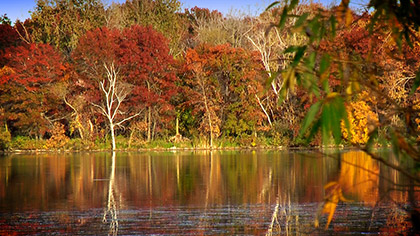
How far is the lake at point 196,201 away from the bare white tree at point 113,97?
11463 mm

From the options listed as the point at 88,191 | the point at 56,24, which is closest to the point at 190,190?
the point at 88,191

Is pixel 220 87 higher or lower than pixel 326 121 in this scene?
higher

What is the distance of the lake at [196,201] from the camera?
30.3 feet

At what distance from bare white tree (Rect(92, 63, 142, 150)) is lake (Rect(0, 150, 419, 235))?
1146cm

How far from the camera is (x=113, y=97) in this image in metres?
35.0

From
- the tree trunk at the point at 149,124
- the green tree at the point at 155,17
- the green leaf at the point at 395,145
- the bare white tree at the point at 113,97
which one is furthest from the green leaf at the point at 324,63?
the green tree at the point at 155,17

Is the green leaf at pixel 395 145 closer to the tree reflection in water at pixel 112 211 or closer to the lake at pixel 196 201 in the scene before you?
the lake at pixel 196 201

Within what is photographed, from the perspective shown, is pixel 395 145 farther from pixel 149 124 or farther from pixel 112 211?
pixel 149 124

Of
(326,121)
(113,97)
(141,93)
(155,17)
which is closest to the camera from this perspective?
(326,121)

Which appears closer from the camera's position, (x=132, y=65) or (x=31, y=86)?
(x=31, y=86)

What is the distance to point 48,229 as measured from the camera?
9.40 m

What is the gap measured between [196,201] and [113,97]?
75.9ft

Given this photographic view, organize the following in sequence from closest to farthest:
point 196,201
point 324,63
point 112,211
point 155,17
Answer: point 324,63
point 112,211
point 196,201
point 155,17

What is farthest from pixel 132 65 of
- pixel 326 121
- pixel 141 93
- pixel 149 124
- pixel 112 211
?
pixel 326 121
